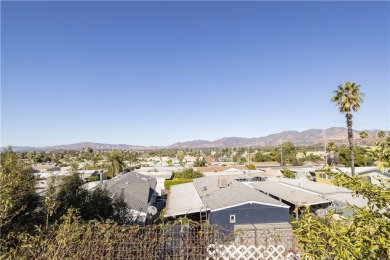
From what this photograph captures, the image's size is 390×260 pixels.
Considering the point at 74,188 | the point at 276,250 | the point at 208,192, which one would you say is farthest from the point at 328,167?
the point at 208,192

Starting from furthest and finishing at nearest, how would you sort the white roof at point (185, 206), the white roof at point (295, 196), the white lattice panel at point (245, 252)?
the white roof at point (295, 196)
the white roof at point (185, 206)
the white lattice panel at point (245, 252)

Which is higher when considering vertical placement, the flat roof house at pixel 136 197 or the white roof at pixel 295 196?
the flat roof house at pixel 136 197

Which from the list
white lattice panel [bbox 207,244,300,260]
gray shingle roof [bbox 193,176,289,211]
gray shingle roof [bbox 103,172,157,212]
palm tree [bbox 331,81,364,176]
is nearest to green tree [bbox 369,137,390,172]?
white lattice panel [bbox 207,244,300,260]

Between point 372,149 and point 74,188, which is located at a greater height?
point 372,149

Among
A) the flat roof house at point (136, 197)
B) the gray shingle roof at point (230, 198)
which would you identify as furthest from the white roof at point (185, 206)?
the flat roof house at point (136, 197)

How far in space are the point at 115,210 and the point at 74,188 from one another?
2280 millimetres

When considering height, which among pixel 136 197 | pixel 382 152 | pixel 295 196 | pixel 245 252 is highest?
pixel 382 152

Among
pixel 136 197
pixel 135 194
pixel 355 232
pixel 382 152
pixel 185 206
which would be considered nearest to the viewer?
pixel 355 232

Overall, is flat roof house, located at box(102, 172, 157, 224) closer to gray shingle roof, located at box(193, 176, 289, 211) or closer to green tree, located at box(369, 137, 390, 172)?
gray shingle roof, located at box(193, 176, 289, 211)

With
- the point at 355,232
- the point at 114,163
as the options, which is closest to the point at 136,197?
the point at 355,232

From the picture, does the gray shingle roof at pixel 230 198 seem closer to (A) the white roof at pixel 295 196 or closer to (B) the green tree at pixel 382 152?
(A) the white roof at pixel 295 196

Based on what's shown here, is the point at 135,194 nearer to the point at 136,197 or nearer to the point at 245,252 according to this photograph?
the point at 136,197

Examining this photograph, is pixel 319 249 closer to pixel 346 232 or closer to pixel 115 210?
pixel 346 232

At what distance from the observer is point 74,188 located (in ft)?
35.9
